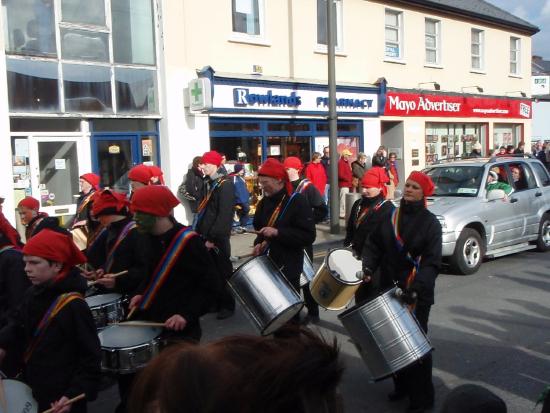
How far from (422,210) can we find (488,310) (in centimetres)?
328

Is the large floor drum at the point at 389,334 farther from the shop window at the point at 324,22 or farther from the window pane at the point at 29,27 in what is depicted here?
the shop window at the point at 324,22

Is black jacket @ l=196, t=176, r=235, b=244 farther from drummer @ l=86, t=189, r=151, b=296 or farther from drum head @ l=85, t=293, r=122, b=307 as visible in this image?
drum head @ l=85, t=293, r=122, b=307

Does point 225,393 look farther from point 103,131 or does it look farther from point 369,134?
point 369,134

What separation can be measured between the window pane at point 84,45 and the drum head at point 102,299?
8.23 metres

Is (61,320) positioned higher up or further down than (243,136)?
further down

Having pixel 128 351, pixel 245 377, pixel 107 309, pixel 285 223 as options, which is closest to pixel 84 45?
pixel 285 223

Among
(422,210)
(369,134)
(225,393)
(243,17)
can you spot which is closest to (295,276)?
(422,210)

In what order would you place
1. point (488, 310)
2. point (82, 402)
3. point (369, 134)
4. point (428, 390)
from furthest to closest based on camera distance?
point (369, 134) → point (488, 310) → point (428, 390) → point (82, 402)

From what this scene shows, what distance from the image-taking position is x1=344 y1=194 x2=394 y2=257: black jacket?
21.0 ft

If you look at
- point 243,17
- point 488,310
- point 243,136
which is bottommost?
point 488,310

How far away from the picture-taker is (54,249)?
3.29 metres

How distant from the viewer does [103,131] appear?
40.1 ft

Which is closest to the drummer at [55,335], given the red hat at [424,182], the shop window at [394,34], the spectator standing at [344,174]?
the red hat at [424,182]

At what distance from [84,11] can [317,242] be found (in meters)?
6.59
